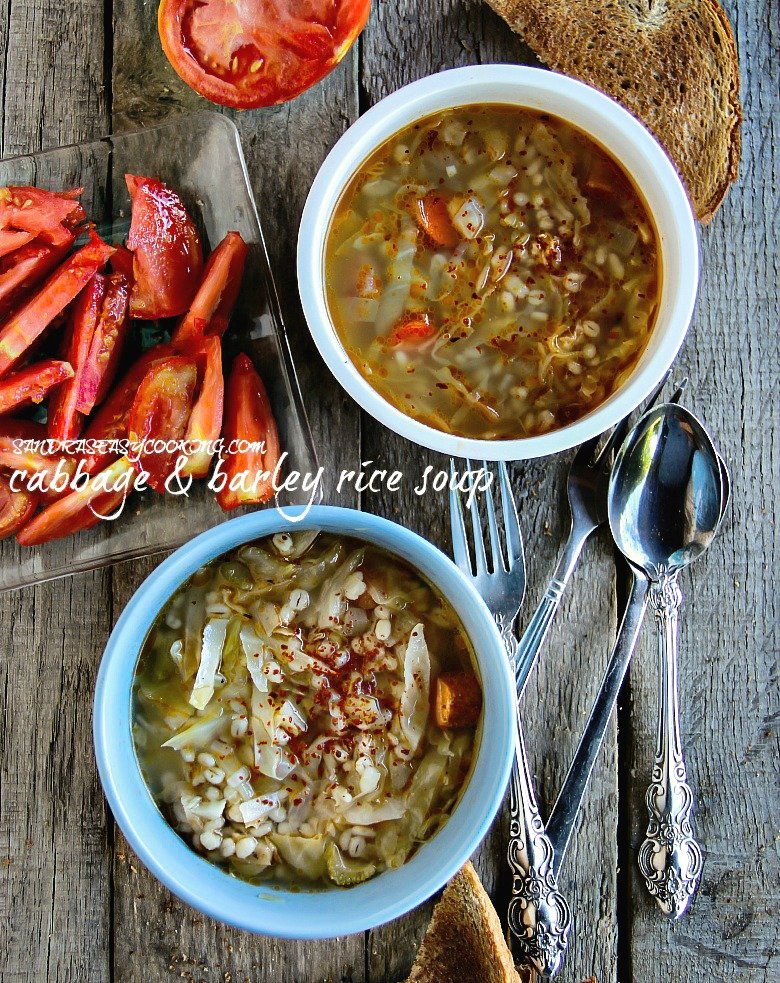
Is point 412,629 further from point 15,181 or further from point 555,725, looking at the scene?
point 15,181

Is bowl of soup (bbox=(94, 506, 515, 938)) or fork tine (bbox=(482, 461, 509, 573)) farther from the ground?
fork tine (bbox=(482, 461, 509, 573))

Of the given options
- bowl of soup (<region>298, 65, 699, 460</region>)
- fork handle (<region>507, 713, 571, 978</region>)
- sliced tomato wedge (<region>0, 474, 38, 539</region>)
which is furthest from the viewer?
fork handle (<region>507, 713, 571, 978</region>)

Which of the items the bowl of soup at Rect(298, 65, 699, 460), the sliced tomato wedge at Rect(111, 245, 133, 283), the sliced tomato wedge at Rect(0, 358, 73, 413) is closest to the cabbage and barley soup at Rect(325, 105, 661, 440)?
the bowl of soup at Rect(298, 65, 699, 460)

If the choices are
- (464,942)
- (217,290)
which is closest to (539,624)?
(464,942)

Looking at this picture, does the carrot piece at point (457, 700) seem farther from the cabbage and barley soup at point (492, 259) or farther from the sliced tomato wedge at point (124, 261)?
the sliced tomato wedge at point (124, 261)

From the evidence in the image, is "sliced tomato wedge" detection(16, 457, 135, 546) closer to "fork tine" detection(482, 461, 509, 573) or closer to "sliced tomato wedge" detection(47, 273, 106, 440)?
"sliced tomato wedge" detection(47, 273, 106, 440)

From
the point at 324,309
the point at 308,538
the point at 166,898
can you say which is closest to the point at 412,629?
the point at 308,538

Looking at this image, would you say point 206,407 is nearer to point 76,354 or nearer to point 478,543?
point 76,354

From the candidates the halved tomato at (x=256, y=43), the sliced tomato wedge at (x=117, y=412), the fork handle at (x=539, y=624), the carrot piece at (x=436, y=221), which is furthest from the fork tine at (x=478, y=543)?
the halved tomato at (x=256, y=43)
